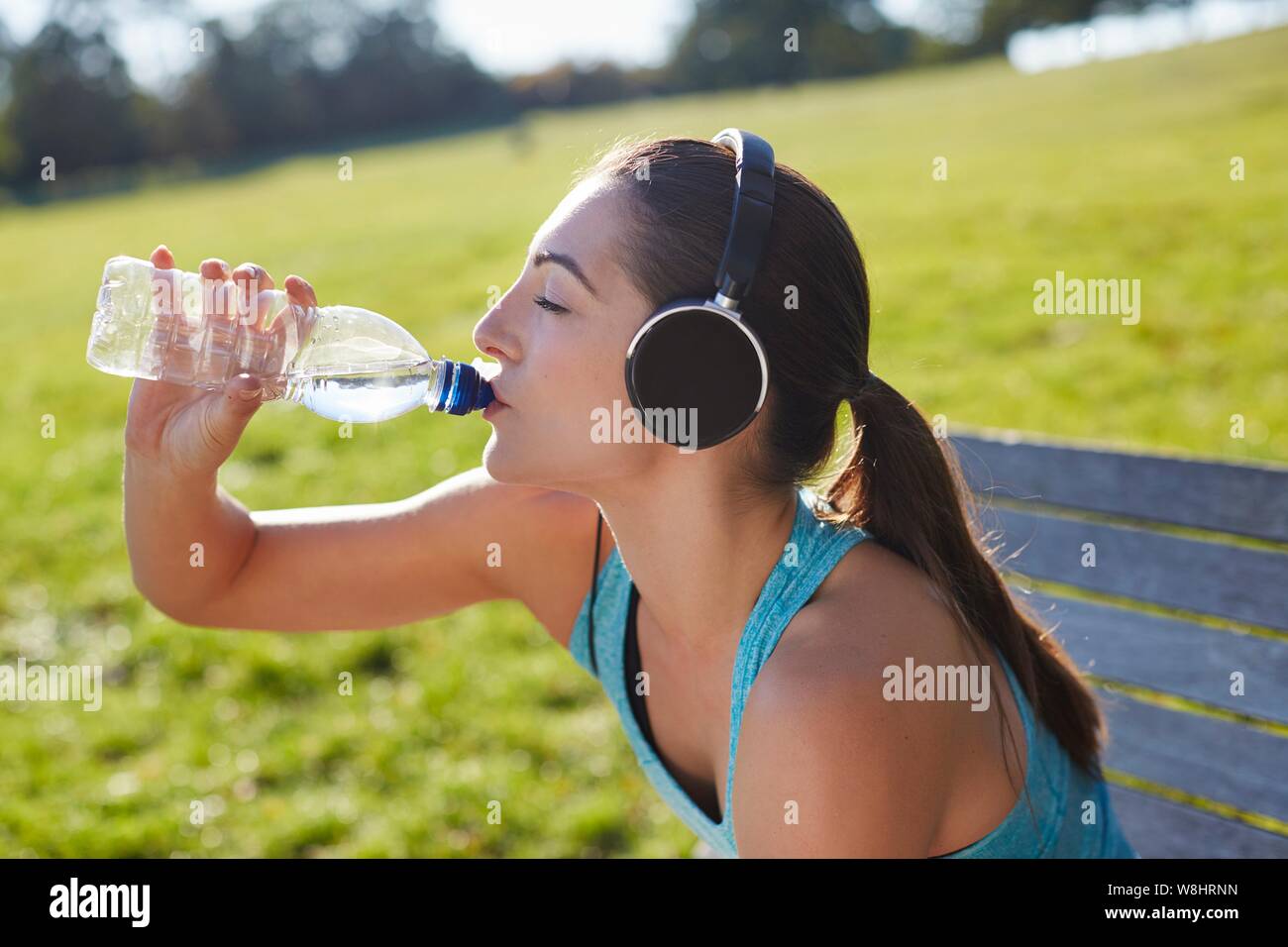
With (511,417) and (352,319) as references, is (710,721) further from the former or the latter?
(352,319)

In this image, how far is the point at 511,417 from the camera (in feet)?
6.47

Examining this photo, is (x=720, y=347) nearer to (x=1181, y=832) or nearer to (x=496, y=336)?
(x=496, y=336)

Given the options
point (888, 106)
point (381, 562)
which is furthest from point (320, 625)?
point (888, 106)

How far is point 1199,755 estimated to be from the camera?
250 cm

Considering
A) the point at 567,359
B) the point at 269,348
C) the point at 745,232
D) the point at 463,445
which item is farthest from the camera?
the point at 463,445

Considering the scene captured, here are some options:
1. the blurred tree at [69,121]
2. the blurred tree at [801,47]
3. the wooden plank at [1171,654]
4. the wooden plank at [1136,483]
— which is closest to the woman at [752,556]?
the wooden plank at [1171,654]

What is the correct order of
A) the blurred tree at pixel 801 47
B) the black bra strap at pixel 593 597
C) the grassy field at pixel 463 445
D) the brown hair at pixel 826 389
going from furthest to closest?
the blurred tree at pixel 801 47 → the grassy field at pixel 463 445 → the black bra strap at pixel 593 597 → the brown hair at pixel 826 389

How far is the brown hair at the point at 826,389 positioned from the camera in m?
1.92

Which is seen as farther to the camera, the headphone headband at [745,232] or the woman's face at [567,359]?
the woman's face at [567,359]

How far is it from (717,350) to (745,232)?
191 mm

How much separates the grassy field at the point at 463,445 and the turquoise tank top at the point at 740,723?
27.8 inches

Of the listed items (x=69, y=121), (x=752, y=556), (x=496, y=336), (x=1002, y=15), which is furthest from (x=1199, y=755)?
(x=69, y=121)

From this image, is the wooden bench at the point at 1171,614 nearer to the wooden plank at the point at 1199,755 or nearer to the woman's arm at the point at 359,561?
the wooden plank at the point at 1199,755
